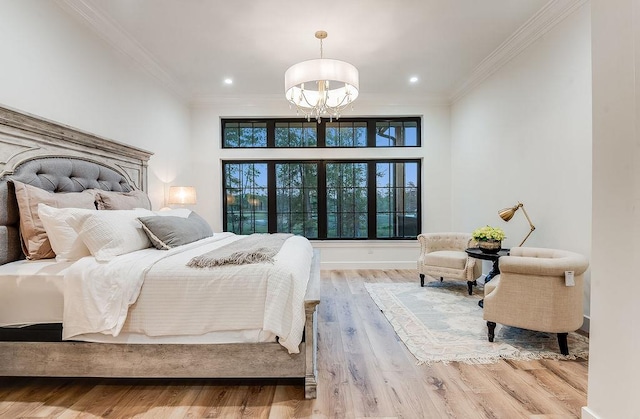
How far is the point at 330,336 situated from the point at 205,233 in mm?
1544

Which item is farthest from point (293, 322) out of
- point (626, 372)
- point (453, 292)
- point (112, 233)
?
point (453, 292)

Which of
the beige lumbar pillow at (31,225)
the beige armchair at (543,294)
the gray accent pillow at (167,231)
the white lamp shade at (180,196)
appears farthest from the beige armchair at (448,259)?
the beige lumbar pillow at (31,225)

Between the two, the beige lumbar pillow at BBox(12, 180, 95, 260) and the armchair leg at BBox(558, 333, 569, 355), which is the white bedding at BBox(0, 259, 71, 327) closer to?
the beige lumbar pillow at BBox(12, 180, 95, 260)

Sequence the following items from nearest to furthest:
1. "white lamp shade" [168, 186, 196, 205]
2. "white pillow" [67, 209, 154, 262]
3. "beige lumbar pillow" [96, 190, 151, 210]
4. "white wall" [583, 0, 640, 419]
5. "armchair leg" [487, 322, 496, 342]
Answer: "white wall" [583, 0, 640, 419], "white pillow" [67, 209, 154, 262], "armchair leg" [487, 322, 496, 342], "beige lumbar pillow" [96, 190, 151, 210], "white lamp shade" [168, 186, 196, 205]

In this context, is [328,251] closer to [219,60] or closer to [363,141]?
[363,141]

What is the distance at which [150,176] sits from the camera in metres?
3.88

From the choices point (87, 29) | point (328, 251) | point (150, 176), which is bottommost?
point (328, 251)

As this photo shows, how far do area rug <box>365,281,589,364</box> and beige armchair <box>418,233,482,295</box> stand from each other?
258 mm

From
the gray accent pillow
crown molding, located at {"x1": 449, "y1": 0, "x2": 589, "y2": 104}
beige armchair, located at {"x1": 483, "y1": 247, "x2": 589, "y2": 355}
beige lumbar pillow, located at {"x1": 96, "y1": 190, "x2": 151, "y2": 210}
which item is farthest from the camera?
crown molding, located at {"x1": 449, "y1": 0, "x2": 589, "y2": 104}

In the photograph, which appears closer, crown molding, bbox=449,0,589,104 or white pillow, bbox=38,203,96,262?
white pillow, bbox=38,203,96,262

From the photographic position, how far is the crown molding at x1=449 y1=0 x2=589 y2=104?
2.77 meters

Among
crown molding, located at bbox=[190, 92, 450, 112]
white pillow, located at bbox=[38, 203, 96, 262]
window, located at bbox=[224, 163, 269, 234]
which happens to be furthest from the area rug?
crown molding, located at bbox=[190, 92, 450, 112]

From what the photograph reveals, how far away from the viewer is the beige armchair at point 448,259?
12.2ft

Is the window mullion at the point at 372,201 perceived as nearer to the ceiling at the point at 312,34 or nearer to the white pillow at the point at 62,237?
the ceiling at the point at 312,34
